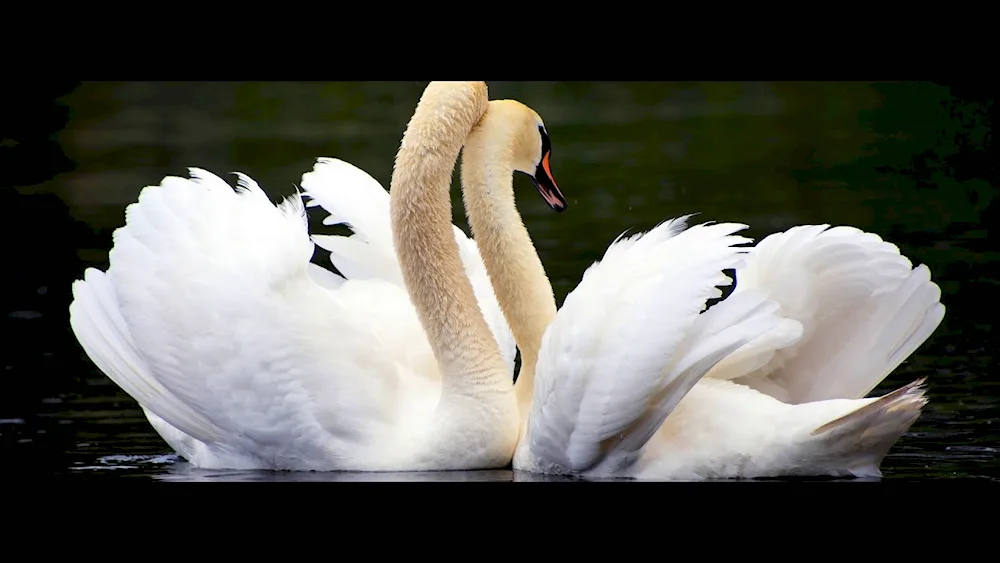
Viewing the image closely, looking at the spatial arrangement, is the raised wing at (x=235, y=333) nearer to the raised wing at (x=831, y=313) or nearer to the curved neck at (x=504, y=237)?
the curved neck at (x=504, y=237)

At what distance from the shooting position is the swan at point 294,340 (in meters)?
6.24

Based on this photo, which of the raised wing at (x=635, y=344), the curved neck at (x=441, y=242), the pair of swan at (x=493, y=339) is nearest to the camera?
the raised wing at (x=635, y=344)

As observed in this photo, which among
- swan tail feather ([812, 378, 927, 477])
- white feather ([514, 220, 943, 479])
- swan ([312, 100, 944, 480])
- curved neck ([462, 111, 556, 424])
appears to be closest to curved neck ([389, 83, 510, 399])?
curved neck ([462, 111, 556, 424])

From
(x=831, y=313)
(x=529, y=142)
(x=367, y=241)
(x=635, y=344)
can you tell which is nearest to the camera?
(x=635, y=344)

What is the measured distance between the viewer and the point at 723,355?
5629mm

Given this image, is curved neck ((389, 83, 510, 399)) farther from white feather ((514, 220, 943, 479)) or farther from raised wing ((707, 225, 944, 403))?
raised wing ((707, 225, 944, 403))

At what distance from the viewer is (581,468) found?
19.7ft

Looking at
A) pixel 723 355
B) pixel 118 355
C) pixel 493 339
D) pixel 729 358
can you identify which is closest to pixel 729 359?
pixel 729 358

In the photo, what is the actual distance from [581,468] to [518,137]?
4.64 ft

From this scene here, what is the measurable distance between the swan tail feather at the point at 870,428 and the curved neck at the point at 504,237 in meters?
1.35

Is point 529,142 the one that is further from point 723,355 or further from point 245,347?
point 723,355

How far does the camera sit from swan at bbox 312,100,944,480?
5652 millimetres

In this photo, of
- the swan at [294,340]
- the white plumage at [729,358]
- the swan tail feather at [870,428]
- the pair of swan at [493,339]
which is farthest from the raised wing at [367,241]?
the swan tail feather at [870,428]

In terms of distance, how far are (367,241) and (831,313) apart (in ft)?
7.07
